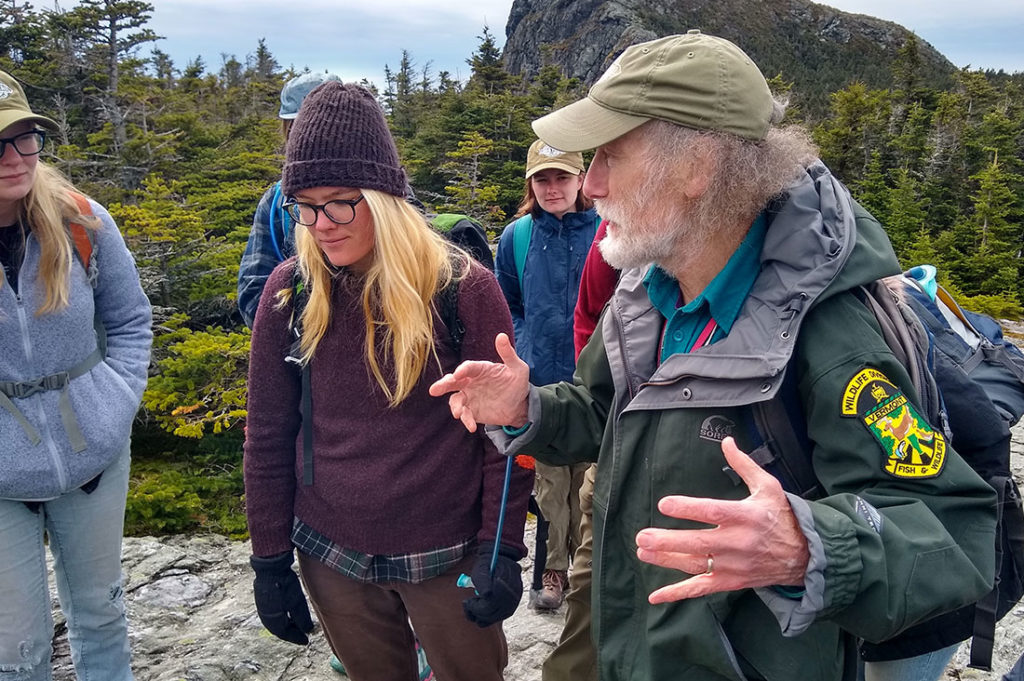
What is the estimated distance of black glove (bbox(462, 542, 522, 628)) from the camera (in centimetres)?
215

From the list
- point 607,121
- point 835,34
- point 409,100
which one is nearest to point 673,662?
point 607,121

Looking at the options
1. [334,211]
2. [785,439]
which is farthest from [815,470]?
[334,211]

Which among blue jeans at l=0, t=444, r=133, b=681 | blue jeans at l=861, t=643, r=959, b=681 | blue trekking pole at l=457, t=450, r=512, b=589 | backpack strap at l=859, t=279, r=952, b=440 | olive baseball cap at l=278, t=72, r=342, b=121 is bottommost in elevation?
blue jeans at l=0, t=444, r=133, b=681

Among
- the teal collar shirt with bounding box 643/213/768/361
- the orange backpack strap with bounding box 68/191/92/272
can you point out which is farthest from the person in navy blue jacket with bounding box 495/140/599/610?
the orange backpack strap with bounding box 68/191/92/272

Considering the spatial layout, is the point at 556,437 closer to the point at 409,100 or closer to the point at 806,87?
the point at 409,100

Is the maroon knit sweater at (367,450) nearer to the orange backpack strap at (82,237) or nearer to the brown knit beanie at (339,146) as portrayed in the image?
the brown knit beanie at (339,146)

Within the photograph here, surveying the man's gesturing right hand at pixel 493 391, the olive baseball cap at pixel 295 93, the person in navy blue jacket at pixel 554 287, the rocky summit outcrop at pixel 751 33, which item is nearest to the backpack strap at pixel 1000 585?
the man's gesturing right hand at pixel 493 391

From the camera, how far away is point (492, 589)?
2.16 metres

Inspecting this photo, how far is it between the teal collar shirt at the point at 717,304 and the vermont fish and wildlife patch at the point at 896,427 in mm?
347

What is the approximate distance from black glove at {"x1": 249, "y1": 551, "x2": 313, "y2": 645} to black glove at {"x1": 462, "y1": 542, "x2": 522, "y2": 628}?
24.0 inches

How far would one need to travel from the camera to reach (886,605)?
1.22 meters

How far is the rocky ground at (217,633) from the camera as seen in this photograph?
11.6 ft

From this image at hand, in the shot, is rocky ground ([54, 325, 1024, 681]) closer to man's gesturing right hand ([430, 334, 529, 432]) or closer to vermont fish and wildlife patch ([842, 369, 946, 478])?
man's gesturing right hand ([430, 334, 529, 432])

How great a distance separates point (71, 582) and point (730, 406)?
2683mm
